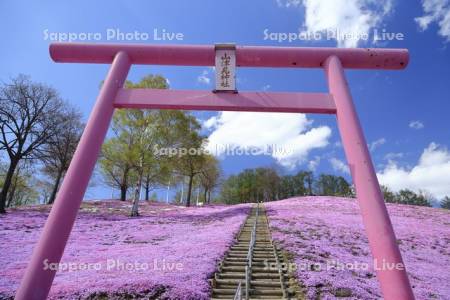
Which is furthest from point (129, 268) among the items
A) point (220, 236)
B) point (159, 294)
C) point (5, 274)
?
point (220, 236)

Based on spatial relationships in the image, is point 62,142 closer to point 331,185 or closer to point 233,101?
point 233,101

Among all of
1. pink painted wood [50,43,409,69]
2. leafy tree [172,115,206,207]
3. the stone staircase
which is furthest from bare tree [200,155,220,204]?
pink painted wood [50,43,409,69]

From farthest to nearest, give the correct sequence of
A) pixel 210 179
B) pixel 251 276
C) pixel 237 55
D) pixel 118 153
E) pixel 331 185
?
pixel 331 185, pixel 210 179, pixel 118 153, pixel 251 276, pixel 237 55

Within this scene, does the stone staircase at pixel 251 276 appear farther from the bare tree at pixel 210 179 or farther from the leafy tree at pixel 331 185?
the leafy tree at pixel 331 185

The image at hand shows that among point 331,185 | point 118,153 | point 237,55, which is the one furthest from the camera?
point 331,185

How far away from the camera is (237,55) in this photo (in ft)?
17.7

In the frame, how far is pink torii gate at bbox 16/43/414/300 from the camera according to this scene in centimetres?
359

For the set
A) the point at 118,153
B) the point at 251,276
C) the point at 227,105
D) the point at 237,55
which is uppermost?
the point at 118,153

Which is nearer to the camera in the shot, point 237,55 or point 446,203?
point 237,55

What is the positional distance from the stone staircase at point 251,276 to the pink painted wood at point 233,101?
3.89 meters

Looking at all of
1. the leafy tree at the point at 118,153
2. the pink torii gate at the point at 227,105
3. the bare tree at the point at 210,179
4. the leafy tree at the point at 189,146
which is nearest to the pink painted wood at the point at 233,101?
the pink torii gate at the point at 227,105

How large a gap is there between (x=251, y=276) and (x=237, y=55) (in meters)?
6.76

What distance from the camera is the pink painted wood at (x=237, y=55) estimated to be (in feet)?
17.5

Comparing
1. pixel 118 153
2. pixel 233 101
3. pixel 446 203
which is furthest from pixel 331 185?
pixel 233 101
